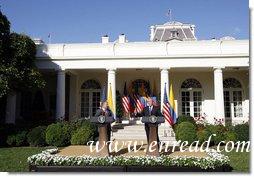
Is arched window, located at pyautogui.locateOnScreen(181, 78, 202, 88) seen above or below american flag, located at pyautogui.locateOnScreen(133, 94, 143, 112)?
above

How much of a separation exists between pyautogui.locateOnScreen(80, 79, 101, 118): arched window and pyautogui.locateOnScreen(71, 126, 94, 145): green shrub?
7103 mm

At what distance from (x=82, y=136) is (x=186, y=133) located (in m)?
4.34

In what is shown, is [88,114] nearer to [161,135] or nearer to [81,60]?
[81,60]

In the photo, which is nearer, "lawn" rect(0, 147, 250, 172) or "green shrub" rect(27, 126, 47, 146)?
"lawn" rect(0, 147, 250, 172)

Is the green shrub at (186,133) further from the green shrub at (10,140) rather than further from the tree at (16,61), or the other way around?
the green shrub at (10,140)

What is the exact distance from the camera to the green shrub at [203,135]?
1534 centimetres

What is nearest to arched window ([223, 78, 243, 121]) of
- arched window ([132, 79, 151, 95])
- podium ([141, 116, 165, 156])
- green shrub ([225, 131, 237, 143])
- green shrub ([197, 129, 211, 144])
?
arched window ([132, 79, 151, 95])

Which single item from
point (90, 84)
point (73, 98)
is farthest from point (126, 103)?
point (73, 98)

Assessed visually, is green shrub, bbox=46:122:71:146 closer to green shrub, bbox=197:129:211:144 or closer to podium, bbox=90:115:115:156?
podium, bbox=90:115:115:156

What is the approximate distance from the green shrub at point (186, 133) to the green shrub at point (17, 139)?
6675 mm

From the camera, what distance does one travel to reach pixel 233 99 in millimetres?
22266

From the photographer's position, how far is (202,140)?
15.3 meters

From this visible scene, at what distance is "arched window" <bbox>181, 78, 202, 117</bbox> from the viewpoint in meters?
22.3

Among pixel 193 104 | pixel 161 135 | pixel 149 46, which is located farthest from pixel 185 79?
pixel 161 135
